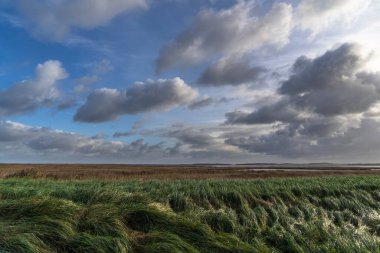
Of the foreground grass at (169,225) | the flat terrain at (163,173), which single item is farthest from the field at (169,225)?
the flat terrain at (163,173)

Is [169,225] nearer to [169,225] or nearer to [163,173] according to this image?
[169,225]

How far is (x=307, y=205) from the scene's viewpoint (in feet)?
52.9

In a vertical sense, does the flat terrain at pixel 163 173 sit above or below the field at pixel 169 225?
above

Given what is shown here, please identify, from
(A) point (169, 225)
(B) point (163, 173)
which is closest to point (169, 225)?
(A) point (169, 225)

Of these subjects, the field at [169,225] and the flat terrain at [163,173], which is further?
the flat terrain at [163,173]

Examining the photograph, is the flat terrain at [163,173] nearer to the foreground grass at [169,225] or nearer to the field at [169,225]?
the field at [169,225]

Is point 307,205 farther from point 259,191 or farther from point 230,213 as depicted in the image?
point 230,213

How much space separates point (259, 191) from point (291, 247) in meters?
7.77

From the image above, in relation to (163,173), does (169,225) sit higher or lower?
lower

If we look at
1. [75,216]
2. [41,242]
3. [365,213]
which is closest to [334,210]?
[365,213]

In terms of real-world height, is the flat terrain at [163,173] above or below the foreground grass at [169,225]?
above

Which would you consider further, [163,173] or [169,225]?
[163,173]

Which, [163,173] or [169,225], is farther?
[163,173]

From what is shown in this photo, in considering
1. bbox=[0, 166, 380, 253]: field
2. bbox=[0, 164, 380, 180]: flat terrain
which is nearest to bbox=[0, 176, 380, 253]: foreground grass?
bbox=[0, 166, 380, 253]: field
